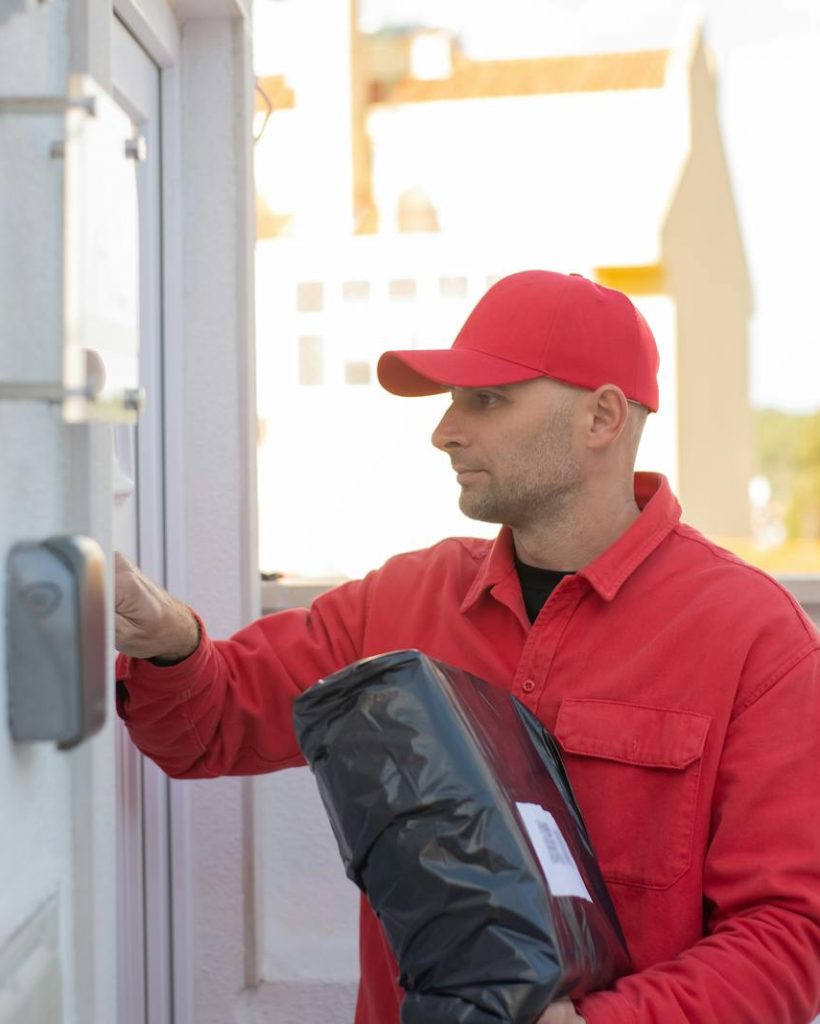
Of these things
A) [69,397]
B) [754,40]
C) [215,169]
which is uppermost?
[754,40]

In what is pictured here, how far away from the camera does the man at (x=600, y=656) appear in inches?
60.6

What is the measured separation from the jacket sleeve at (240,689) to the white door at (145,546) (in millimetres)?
252

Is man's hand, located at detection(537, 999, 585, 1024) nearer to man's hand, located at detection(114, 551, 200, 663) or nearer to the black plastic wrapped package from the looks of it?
the black plastic wrapped package

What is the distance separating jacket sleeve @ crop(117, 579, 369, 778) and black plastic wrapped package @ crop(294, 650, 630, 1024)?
0.38 meters

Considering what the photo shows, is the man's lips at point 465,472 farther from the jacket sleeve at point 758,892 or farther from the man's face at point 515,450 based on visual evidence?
the jacket sleeve at point 758,892

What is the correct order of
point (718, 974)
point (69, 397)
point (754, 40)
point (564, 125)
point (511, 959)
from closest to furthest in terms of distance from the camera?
point (69, 397) < point (511, 959) < point (718, 974) < point (564, 125) < point (754, 40)

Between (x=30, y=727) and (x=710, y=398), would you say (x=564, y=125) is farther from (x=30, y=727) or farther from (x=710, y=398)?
(x=30, y=727)

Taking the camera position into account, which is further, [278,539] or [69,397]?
[278,539]

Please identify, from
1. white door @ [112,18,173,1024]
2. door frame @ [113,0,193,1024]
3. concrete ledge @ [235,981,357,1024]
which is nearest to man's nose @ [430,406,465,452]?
white door @ [112,18,173,1024]

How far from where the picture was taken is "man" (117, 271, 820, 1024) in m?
1.54

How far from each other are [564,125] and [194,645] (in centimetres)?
1055

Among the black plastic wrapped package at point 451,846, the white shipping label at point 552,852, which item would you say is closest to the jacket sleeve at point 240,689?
the black plastic wrapped package at point 451,846

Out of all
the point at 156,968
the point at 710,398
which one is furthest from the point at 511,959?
the point at 710,398

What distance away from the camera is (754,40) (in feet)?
104
